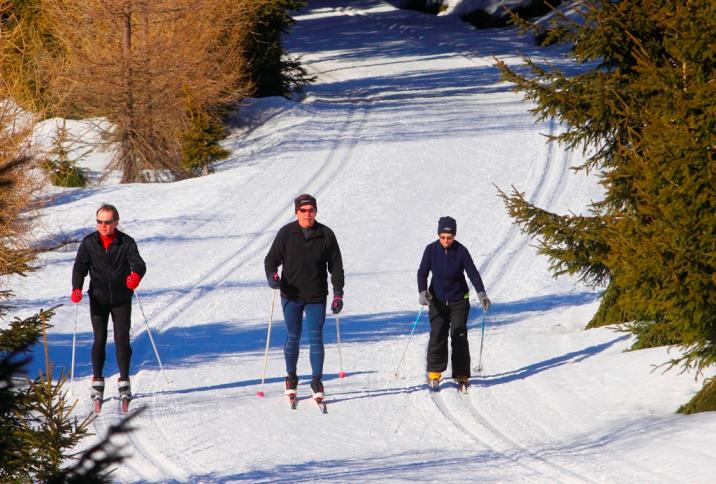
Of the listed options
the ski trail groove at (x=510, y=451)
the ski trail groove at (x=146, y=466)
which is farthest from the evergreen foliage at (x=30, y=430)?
Answer: the ski trail groove at (x=510, y=451)

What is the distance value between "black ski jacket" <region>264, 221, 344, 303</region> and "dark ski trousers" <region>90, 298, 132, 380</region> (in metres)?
1.48

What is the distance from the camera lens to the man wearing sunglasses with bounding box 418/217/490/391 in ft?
40.1

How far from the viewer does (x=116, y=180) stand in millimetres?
26094

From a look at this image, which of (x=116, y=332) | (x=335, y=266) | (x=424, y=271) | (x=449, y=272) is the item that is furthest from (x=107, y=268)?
(x=449, y=272)

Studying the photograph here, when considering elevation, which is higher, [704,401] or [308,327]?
[308,327]

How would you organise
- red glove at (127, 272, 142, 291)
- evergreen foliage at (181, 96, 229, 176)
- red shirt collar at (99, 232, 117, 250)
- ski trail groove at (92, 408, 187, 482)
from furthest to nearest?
1. evergreen foliage at (181, 96, 229, 176)
2. red shirt collar at (99, 232, 117, 250)
3. red glove at (127, 272, 142, 291)
4. ski trail groove at (92, 408, 187, 482)

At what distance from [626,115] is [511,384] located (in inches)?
122

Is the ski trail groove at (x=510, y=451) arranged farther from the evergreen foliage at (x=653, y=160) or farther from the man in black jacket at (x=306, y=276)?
the evergreen foliage at (x=653, y=160)

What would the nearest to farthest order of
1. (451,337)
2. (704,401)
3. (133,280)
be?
(704,401) < (133,280) < (451,337)

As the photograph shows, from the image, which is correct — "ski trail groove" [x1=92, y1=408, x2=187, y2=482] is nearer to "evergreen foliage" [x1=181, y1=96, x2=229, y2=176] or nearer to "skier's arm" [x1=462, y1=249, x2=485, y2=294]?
"skier's arm" [x1=462, y1=249, x2=485, y2=294]

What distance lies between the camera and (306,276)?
11.4 metres

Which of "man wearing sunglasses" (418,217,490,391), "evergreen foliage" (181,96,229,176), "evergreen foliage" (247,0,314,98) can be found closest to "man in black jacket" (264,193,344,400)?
"man wearing sunglasses" (418,217,490,391)

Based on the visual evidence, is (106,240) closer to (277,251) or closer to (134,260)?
(134,260)

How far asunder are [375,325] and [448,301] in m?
3.25
